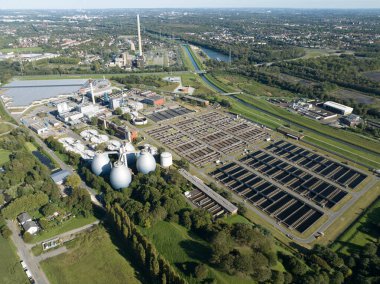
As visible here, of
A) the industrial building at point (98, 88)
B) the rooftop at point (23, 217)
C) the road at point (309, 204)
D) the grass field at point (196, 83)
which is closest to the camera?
the road at point (309, 204)

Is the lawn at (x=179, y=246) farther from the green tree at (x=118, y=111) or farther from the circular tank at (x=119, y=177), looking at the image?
the green tree at (x=118, y=111)

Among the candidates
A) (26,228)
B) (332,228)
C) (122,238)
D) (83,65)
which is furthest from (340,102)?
(83,65)

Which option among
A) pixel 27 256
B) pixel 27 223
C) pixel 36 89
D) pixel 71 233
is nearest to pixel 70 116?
pixel 36 89

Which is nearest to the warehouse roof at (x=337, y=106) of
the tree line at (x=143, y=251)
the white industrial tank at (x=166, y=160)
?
the white industrial tank at (x=166, y=160)

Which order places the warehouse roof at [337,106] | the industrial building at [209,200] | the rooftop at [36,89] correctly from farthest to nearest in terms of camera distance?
the rooftop at [36,89], the warehouse roof at [337,106], the industrial building at [209,200]

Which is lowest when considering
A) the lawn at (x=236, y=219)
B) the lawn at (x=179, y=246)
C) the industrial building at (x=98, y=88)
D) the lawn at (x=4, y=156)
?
the lawn at (x=4, y=156)

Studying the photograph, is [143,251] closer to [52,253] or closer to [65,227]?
[52,253]

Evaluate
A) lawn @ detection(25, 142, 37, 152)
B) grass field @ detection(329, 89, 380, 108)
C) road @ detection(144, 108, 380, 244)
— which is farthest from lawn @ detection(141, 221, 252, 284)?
grass field @ detection(329, 89, 380, 108)
